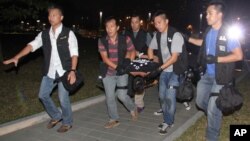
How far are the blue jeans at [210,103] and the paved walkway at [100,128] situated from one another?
98cm

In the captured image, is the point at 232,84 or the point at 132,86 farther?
the point at 132,86

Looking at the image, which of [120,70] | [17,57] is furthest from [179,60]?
[17,57]

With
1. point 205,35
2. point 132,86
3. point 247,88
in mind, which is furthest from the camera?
point 247,88

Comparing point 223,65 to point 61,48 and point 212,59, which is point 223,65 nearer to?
point 212,59

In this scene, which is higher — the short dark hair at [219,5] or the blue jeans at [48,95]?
the short dark hair at [219,5]

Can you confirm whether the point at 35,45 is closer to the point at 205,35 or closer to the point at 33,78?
the point at 205,35

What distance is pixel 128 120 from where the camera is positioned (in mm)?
7195

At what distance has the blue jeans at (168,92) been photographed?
6035 mm

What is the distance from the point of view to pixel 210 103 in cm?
513

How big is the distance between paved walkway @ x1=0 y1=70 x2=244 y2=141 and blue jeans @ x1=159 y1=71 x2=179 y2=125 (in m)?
0.36

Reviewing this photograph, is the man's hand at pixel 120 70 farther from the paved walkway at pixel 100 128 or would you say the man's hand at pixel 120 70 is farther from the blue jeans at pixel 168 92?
the paved walkway at pixel 100 128

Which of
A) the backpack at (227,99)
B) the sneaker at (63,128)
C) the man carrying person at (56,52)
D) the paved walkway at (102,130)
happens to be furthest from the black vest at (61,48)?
the backpack at (227,99)

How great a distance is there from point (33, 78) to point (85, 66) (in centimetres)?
373

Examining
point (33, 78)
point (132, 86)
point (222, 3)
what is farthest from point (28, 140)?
point (33, 78)
